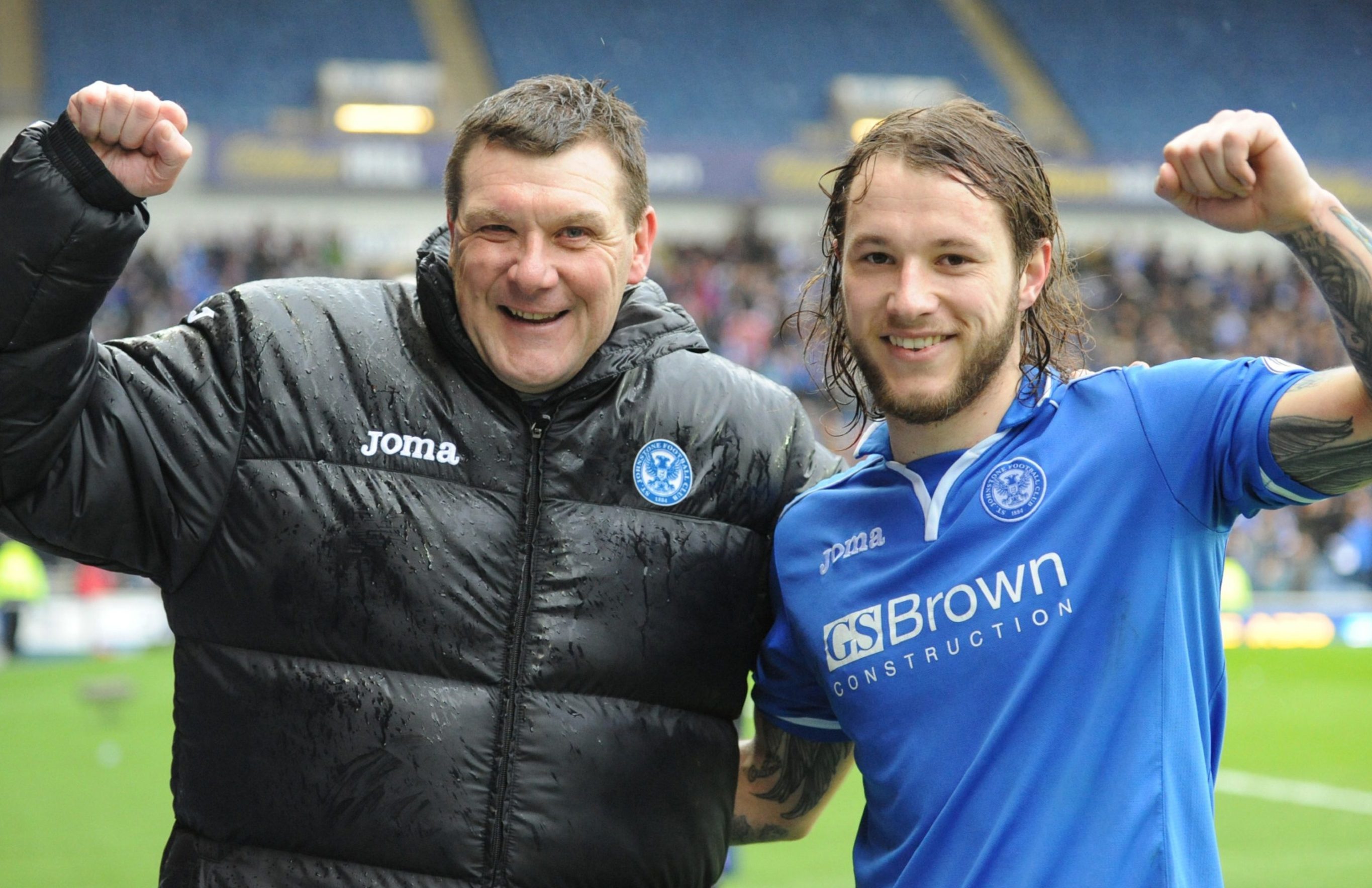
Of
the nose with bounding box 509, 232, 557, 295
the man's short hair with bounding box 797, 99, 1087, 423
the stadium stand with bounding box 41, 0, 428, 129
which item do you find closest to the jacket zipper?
the nose with bounding box 509, 232, 557, 295

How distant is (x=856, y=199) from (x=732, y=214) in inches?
915

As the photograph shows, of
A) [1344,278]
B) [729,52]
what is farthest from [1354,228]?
[729,52]

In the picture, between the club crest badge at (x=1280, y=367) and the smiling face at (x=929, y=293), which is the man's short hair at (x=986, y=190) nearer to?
the smiling face at (x=929, y=293)

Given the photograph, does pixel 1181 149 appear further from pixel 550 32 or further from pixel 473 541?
pixel 550 32

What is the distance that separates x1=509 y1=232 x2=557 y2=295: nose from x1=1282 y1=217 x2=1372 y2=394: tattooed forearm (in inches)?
44.7

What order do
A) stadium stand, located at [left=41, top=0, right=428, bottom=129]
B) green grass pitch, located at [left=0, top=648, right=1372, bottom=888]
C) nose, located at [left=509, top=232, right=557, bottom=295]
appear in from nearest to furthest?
nose, located at [left=509, top=232, right=557, bottom=295] → green grass pitch, located at [left=0, top=648, right=1372, bottom=888] → stadium stand, located at [left=41, top=0, right=428, bottom=129]

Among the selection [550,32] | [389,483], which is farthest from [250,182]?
[389,483]

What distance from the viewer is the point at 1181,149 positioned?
190 cm

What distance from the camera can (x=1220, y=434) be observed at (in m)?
2.12

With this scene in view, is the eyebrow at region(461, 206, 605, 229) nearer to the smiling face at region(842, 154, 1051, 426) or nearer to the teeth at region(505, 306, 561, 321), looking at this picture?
the teeth at region(505, 306, 561, 321)

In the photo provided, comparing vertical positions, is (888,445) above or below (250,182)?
below

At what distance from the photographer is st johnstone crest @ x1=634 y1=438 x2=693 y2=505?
2.52 metres

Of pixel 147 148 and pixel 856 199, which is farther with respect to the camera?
pixel 856 199

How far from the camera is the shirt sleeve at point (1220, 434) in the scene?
2074mm
